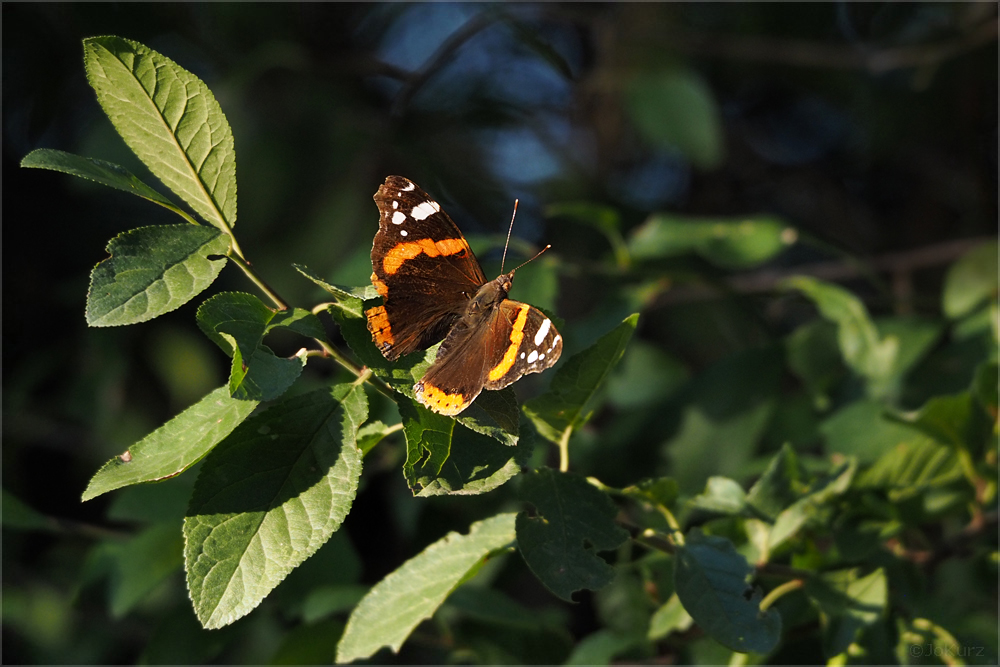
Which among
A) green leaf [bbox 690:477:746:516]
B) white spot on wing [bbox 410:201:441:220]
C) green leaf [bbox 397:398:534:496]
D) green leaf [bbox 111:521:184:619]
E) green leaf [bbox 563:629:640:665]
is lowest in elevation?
green leaf [bbox 111:521:184:619]

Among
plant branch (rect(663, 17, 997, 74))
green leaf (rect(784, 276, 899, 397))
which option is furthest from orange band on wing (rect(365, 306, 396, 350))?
plant branch (rect(663, 17, 997, 74))

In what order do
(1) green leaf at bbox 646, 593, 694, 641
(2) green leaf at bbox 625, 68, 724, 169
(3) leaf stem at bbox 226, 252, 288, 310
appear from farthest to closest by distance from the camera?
(2) green leaf at bbox 625, 68, 724, 169
(1) green leaf at bbox 646, 593, 694, 641
(3) leaf stem at bbox 226, 252, 288, 310

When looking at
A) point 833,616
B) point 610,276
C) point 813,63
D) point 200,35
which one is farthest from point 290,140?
point 833,616

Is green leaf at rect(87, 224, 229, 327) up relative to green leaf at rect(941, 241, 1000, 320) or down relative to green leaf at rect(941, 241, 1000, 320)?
up

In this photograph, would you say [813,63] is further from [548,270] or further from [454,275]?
[454,275]

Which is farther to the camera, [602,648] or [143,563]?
[143,563]

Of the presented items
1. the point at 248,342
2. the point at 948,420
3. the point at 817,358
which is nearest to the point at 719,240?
the point at 817,358

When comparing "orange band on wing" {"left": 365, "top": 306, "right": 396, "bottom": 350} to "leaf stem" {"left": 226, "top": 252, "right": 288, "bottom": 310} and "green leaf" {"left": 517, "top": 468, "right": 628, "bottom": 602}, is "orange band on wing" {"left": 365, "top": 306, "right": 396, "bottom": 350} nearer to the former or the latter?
"leaf stem" {"left": 226, "top": 252, "right": 288, "bottom": 310}

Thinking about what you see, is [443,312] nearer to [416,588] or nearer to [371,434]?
[371,434]
